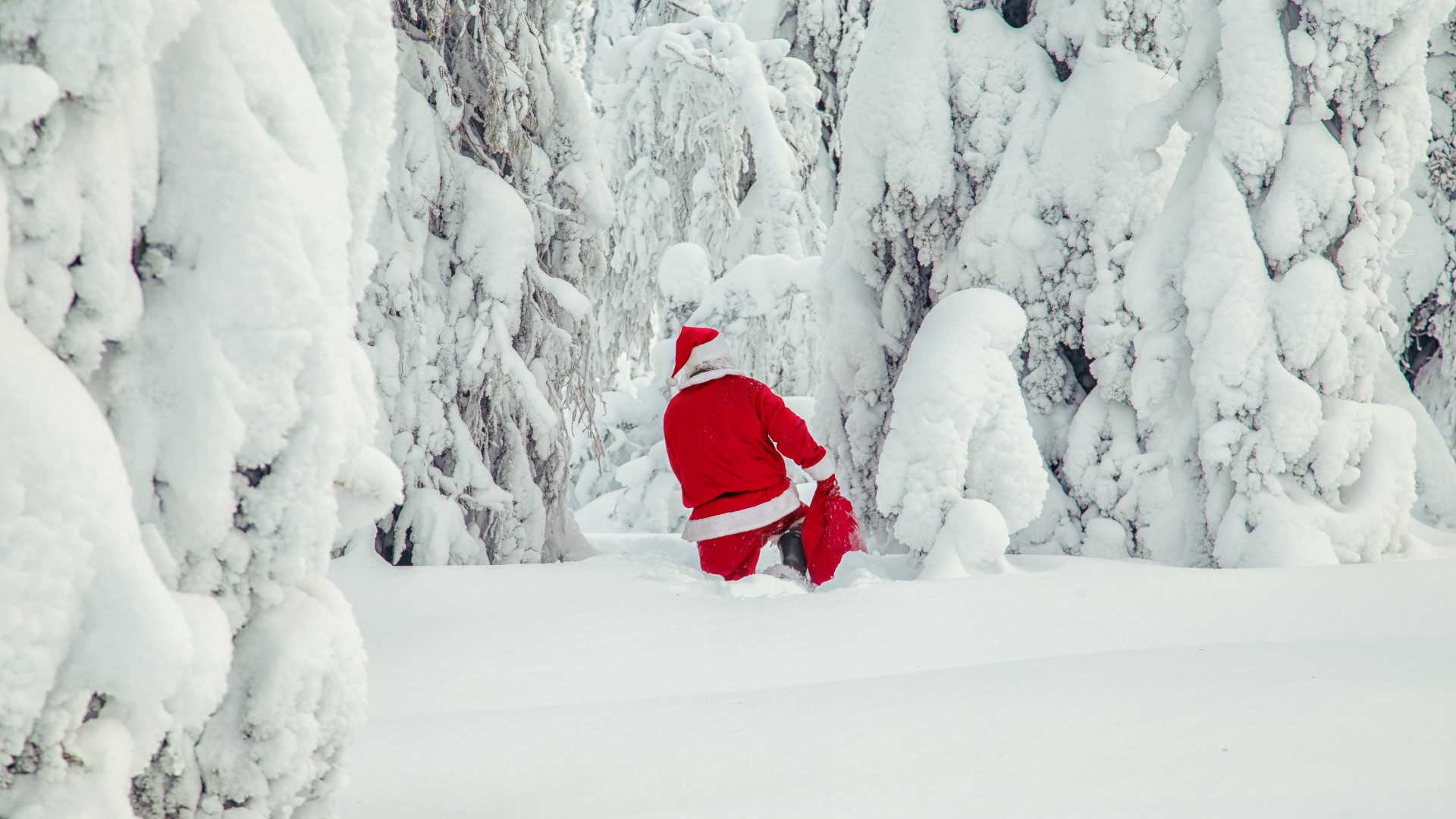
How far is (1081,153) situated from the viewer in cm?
527

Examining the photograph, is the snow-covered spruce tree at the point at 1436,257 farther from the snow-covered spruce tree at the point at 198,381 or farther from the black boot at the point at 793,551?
the snow-covered spruce tree at the point at 198,381

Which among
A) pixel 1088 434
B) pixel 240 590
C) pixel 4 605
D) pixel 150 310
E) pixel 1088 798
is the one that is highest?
pixel 150 310

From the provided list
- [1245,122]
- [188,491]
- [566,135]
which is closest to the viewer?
[188,491]

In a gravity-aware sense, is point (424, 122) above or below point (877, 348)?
above

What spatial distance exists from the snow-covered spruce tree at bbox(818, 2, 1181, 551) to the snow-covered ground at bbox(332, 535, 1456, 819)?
6.96ft

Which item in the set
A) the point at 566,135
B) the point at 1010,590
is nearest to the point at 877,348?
the point at 566,135

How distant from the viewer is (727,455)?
4.64 m

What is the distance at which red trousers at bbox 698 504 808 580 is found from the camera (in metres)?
4.68

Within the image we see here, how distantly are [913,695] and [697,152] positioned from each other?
11.5 m

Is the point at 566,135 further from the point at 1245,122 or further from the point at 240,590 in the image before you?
the point at 240,590

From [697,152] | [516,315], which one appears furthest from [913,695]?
[697,152]

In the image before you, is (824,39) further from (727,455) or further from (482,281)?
(727,455)

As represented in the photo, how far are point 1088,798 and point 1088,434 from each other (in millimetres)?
4004

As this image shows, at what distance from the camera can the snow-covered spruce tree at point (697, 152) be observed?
11359mm
